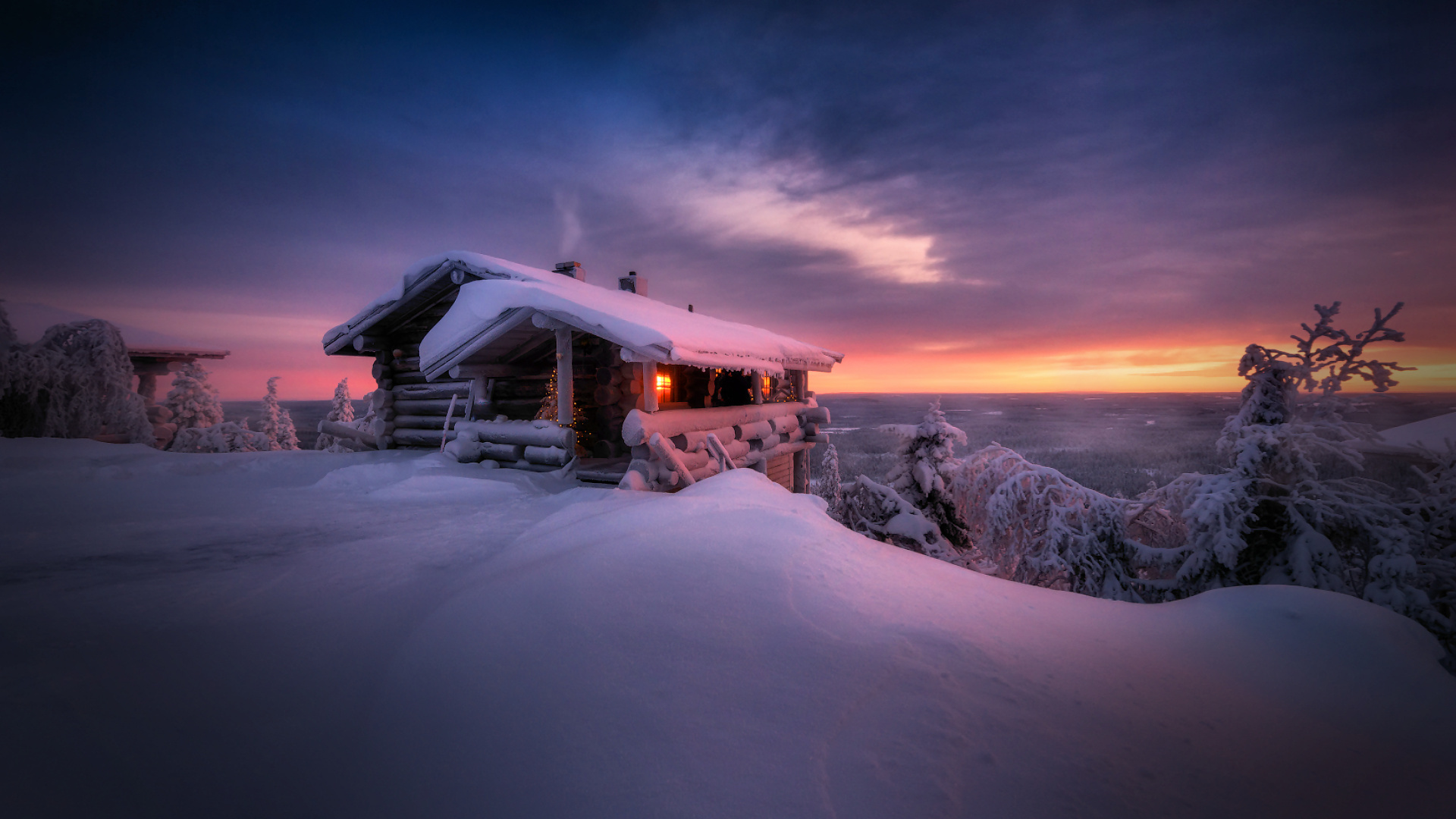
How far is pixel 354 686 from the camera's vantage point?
8.50ft

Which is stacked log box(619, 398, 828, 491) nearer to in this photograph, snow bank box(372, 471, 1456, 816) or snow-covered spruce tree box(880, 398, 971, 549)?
snow-covered spruce tree box(880, 398, 971, 549)

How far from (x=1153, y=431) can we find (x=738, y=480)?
9837 cm

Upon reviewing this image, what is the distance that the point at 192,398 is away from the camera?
70.5 ft

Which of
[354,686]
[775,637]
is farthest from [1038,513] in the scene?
[354,686]

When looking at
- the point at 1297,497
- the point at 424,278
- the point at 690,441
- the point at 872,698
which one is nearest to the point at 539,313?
the point at 690,441

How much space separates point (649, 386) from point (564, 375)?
1.70 metres

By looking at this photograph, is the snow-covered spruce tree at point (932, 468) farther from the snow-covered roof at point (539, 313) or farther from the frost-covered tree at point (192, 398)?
the frost-covered tree at point (192, 398)

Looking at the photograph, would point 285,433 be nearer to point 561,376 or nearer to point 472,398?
point 472,398

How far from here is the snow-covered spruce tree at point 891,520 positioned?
1080cm

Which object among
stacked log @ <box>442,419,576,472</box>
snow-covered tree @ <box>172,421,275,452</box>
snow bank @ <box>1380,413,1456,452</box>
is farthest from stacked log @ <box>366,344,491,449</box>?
snow bank @ <box>1380,413,1456,452</box>

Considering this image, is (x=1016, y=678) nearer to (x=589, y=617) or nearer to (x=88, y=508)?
(x=589, y=617)

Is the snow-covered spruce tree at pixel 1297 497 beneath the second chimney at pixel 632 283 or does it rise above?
beneath

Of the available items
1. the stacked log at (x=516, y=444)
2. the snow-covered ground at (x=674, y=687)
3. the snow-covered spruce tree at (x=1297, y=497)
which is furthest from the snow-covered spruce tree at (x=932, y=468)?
the snow-covered ground at (x=674, y=687)

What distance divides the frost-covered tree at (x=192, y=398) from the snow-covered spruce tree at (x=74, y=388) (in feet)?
27.6
